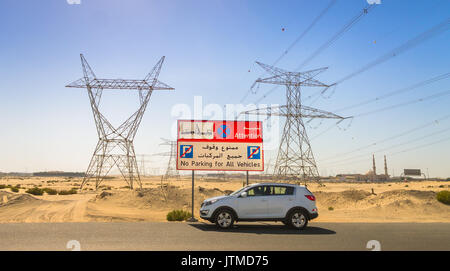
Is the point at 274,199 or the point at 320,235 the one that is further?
the point at 274,199

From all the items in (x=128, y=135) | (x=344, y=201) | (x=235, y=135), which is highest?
(x=128, y=135)

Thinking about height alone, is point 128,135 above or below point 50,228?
above

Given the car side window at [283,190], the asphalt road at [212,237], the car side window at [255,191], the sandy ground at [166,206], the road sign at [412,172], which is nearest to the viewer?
the asphalt road at [212,237]

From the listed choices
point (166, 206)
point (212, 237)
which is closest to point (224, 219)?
point (212, 237)

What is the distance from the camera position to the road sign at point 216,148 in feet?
52.1

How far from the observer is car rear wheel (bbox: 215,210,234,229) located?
1223cm

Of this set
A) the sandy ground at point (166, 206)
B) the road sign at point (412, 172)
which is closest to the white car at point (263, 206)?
the sandy ground at point (166, 206)

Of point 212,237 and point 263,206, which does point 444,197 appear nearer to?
point 263,206

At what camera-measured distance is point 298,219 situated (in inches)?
496

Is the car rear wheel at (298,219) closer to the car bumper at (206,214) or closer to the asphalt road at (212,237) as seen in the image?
the asphalt road at (212,237)
